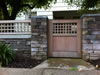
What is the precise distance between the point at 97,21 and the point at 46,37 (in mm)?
2167

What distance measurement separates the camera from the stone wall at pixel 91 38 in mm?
5262

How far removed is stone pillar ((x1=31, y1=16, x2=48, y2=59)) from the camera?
5535mm

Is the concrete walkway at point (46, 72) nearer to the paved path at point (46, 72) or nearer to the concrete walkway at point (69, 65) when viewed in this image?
the paved path at point (46, 72)

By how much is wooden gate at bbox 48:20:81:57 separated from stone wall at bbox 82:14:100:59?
35cm

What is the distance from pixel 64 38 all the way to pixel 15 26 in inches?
89.2

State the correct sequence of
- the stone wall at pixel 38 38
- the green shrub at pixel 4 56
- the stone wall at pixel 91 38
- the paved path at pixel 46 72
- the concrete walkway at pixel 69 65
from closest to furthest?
the paved path at pixel 46 72 → the concrete walkway at pixel 69 65 → the green shrub at pixel 4 56 → the stone wall at pixel 91 38 → the stone wall at pixel 38 38

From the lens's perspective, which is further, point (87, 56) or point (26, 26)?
point (26, 26)

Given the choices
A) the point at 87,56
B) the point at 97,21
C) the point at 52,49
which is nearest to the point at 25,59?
the point at 52,49

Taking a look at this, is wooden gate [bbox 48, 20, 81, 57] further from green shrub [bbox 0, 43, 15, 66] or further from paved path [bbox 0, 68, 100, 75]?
paved path [bbox 0, 68, 100, 75]

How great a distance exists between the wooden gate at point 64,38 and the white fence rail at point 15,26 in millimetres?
1050

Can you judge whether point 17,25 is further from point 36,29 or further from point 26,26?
point 36,29

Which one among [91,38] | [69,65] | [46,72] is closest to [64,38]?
[91,38]

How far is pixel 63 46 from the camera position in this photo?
570 centimetres

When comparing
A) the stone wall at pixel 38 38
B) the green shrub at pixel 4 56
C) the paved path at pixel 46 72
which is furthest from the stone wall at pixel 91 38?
the green shrub at pixel 4 56
